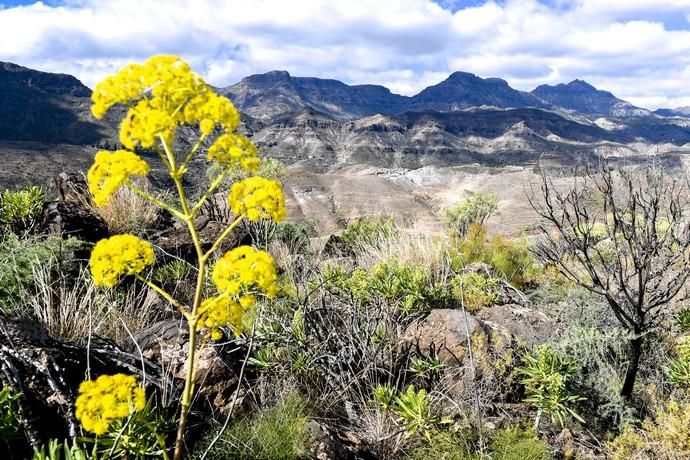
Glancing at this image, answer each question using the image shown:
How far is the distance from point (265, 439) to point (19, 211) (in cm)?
622

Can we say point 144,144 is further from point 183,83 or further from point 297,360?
point 297,360

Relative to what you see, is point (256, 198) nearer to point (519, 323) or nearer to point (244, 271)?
point (244, 271)

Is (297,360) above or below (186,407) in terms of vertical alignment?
below

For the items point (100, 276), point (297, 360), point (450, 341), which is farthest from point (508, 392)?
point (100, 276)

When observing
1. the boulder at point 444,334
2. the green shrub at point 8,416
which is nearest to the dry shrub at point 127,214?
the boulder at point 444,334

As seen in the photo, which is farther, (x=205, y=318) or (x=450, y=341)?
(x=450, y=341)

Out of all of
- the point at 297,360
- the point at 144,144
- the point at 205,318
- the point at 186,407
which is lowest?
the point at 297,360

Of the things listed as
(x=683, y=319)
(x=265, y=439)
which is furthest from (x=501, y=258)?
(x=265, y=439)

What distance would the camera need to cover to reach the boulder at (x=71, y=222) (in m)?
6.59

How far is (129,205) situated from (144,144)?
6.98 m

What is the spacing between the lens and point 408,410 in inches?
141

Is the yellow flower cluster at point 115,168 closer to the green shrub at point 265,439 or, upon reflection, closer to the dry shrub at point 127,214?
the green shrub at point 265,439

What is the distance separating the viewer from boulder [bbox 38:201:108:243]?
21.6 ft

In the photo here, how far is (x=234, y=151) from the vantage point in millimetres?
1757
